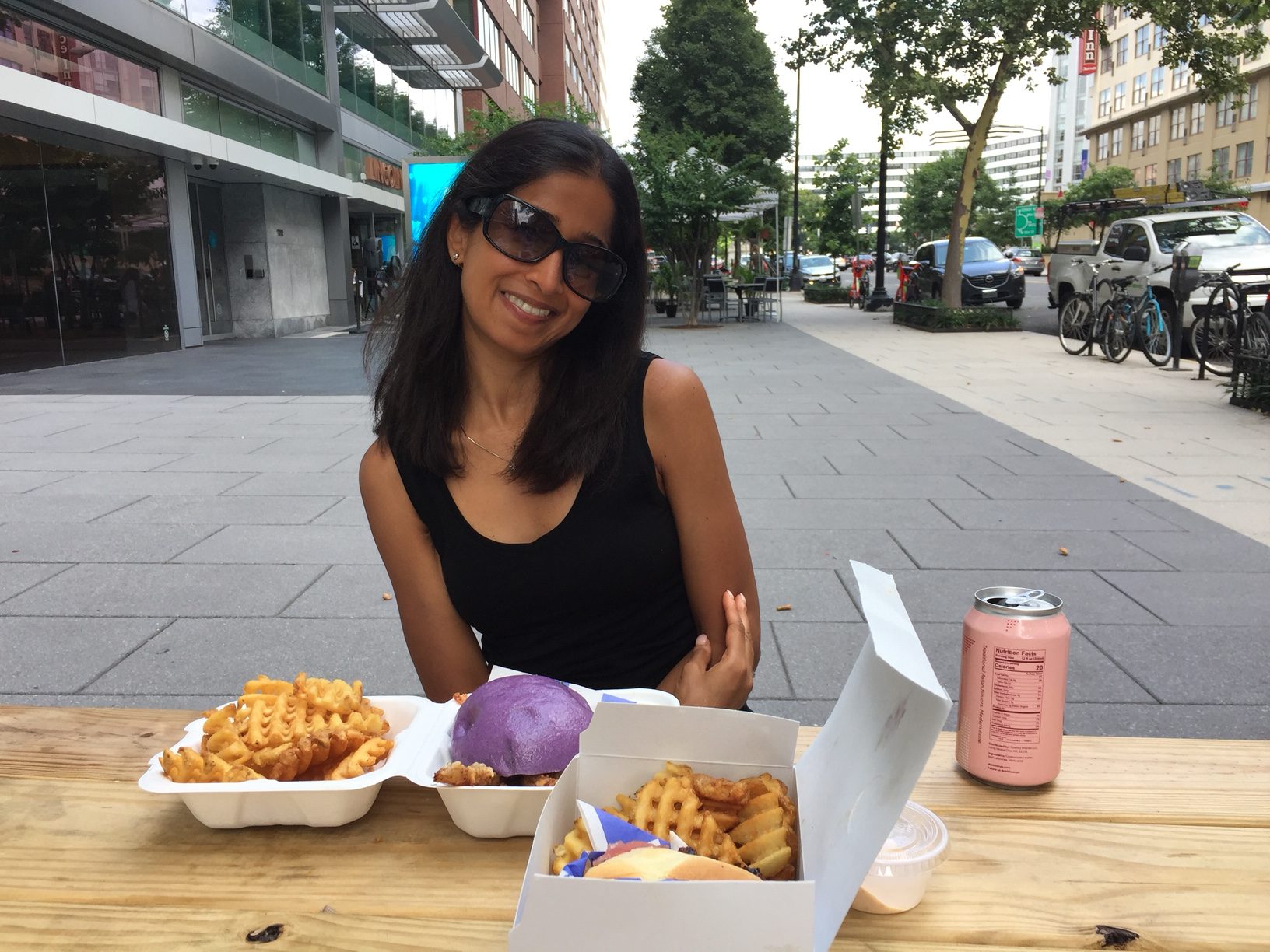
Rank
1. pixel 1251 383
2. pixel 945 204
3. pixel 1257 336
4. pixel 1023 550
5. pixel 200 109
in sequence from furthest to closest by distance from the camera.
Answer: pixel 945 204 → pixel 200 109 → pixel 1257 336 → pixel 1251 383 → pixel 1023 550

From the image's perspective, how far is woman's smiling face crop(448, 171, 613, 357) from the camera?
1.86m

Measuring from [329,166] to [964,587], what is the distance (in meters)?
21.2

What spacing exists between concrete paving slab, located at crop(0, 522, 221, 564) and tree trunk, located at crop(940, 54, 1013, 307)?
1712 centimetres

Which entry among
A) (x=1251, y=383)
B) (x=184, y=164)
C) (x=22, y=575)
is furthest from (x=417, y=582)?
(x=184, y=164)

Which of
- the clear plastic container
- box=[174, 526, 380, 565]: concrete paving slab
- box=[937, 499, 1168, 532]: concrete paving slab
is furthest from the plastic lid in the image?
box=[937, 499, 1168, 532]: concrete paving slab

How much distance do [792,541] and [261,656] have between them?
2.76 metres

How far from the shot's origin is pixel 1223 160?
196ft

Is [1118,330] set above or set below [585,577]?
below

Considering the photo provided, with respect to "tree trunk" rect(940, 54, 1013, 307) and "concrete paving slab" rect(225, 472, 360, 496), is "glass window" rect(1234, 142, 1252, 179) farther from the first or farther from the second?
"concrete paving slab" rect(225, 472, 360, 496)

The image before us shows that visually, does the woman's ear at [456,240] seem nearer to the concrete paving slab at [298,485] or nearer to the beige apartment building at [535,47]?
the concrete paving slab at [298,485]

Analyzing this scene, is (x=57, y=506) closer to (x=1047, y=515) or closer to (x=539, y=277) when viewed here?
(x=539, y=277)

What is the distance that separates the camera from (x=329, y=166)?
2278cm

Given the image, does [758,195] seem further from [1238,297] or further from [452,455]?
[452,455]

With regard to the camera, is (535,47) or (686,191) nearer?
(686,191)
